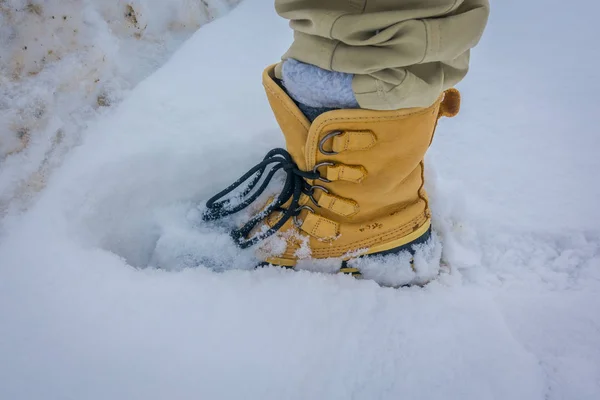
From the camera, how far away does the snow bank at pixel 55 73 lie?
69 centimetres

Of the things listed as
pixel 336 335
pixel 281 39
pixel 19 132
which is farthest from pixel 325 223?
pixel 281 39

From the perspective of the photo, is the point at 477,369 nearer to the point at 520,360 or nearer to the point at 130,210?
the point at 520,360

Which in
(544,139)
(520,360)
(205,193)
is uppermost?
(205,193)

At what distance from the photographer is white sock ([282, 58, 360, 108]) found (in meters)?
0.59

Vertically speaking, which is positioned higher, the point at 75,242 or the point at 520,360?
the point at 75,242

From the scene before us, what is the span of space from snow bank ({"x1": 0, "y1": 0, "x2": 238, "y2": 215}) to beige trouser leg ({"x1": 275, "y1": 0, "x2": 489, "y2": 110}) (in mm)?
474

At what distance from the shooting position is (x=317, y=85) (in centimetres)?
60

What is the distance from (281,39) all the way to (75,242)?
79cm

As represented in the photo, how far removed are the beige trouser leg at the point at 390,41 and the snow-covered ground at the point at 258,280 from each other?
0.32 m

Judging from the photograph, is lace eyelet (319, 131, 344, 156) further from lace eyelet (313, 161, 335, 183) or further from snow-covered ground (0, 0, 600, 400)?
snow-covered ground (0, 0, 600, 400)

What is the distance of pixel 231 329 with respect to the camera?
58cm

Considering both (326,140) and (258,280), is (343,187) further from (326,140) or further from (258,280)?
(258,280)

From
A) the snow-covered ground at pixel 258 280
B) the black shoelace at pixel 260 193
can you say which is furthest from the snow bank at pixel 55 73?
the black shoelace at pixel 260 193

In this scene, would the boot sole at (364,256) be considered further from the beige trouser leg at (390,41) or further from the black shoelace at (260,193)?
the beige trouser leg at (390,41)
